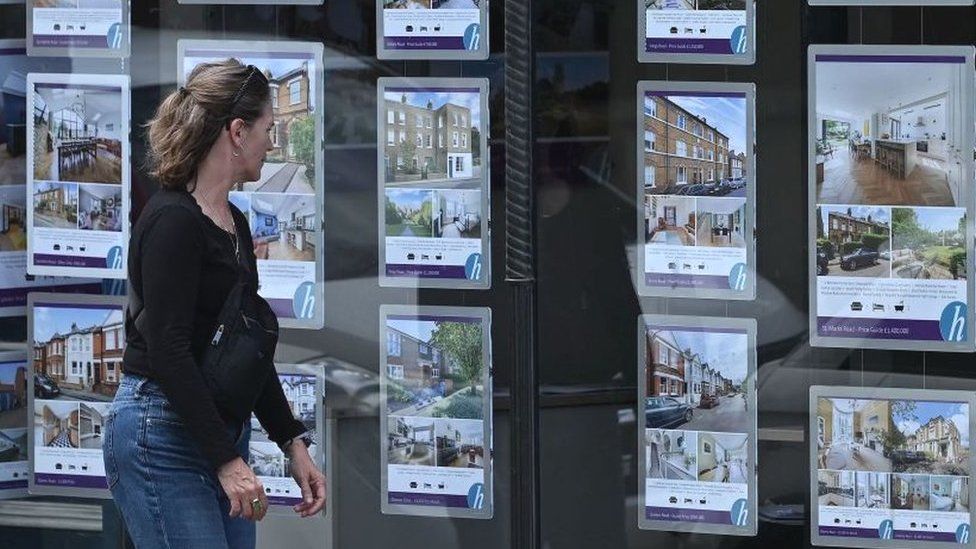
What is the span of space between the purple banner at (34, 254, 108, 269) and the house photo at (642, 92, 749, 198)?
70.3 inches

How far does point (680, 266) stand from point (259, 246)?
1.27m

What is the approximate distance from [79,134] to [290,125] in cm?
71

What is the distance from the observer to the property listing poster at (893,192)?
14.3ft

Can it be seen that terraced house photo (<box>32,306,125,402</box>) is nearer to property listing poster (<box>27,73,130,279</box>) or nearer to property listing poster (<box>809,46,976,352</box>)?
property listing poster (<box>27,73,130,279</box>)

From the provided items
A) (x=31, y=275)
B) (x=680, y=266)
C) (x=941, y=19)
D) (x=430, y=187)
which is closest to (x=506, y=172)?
(x=430, y=187)

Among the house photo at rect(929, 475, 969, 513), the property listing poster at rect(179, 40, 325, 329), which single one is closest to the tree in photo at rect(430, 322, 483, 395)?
the property listing poster at rect(179, 40, 325, 329)

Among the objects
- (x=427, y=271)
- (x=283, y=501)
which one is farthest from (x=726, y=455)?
(x=283, y=501)

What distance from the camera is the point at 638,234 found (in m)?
4.62

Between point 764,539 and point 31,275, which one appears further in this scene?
point 31,275

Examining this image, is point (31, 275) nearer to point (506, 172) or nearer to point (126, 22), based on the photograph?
point (126, 22)

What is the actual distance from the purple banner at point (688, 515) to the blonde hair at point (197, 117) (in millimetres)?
1841

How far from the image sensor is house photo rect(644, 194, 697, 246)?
455 cm

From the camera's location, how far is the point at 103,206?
16.6ft

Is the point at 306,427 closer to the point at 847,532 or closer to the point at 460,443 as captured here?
the point at 460,443
